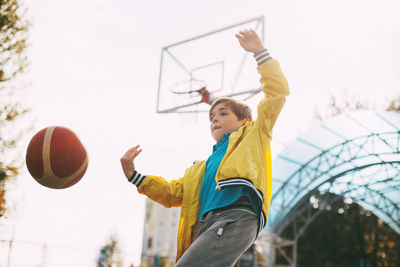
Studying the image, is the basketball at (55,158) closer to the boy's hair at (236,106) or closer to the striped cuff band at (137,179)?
the striped cuff band at (137,179)

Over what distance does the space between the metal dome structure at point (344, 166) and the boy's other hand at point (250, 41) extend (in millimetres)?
9364

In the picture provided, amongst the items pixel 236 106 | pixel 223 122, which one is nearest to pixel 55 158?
pixel 223 122

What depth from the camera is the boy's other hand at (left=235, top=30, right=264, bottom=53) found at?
2.54 meters

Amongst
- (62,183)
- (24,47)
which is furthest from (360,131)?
(62,183)

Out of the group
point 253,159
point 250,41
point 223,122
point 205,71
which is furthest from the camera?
point 205,71

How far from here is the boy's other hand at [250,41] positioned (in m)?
2.54

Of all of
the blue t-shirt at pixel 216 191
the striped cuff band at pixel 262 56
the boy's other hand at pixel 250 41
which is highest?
the boy's other hand at pixel 250 41

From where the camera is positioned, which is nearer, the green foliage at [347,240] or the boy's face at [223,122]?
the boy's face at [223,122]

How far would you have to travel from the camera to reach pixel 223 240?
2195 millimetres

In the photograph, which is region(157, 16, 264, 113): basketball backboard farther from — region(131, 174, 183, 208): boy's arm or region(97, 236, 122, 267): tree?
region(131, 174, 183, 208): boy's arm

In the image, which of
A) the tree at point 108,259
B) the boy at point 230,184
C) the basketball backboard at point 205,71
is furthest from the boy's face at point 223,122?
the tree at point 108,259

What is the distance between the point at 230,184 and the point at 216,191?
240 millimetres

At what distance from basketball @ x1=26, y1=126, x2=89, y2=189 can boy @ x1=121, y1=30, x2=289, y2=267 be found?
2.43ft

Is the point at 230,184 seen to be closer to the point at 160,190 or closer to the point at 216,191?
the point at 216,191
